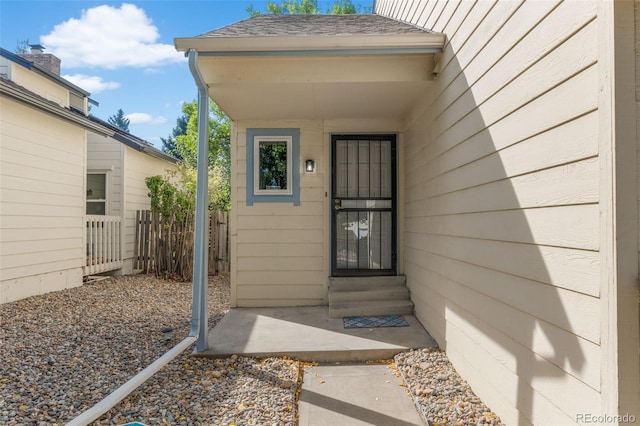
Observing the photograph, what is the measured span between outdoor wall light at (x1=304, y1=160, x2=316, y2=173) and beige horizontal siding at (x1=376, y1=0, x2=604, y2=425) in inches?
71.8

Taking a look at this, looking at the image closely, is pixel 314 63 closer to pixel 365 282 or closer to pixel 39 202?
pixel 365 282

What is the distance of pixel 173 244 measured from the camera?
295 inches

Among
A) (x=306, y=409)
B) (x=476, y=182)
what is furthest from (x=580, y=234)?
(x=306, y=409)

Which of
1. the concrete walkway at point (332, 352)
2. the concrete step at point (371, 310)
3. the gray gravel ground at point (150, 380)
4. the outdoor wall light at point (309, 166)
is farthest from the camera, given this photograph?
the outdoor wall light at point (309, 166)

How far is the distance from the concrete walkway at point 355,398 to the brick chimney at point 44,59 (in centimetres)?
915

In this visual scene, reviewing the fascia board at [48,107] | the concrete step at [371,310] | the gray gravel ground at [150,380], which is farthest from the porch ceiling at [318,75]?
the fascia board at [48,107]

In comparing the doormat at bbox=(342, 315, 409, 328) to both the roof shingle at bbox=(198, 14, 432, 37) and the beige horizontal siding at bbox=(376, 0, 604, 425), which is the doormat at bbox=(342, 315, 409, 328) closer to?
the beige horizontal siding at bbox=(376, 0, 604, 425)

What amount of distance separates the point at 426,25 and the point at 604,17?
269 cm

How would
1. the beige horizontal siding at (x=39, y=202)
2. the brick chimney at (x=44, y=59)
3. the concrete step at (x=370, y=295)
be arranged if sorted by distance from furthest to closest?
the brick chimney at (x=44, y=59) → the beige horizontal siding at (x=39, y=202) → the concrete step at (x=370, y=295)

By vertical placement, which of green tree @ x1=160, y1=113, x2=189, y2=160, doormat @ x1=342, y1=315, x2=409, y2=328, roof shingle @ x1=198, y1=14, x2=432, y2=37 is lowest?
doormat @ x1=342, y1=315, x2=409, y2=328

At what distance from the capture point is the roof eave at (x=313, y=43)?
3174 millimetres

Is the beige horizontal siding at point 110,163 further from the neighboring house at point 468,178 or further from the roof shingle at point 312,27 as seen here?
the roof shingle at point 312,27

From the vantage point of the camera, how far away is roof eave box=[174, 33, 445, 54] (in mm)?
3174

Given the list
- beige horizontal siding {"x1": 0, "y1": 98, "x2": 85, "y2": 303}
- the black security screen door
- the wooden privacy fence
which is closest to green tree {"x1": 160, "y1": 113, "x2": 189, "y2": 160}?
the wooden privacy fence
